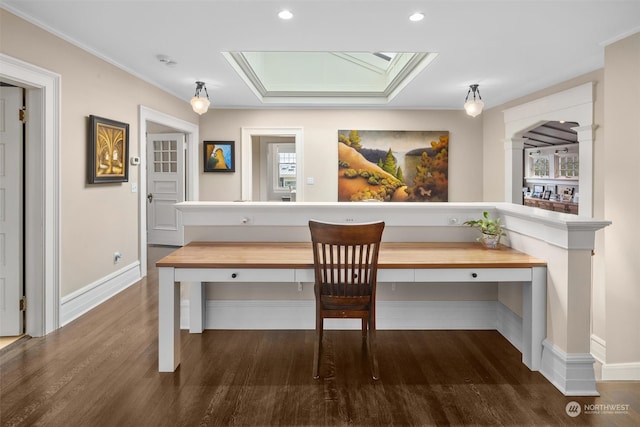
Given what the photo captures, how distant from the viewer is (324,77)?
6.12m

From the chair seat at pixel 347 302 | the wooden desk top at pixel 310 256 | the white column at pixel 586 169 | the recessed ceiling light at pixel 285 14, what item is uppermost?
the recessed ceiling light at pixel 285 14

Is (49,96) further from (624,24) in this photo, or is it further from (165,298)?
(624,24)

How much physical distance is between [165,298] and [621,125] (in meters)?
3.46

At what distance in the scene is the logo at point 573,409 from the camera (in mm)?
1970

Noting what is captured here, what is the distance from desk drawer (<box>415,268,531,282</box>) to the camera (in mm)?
2369

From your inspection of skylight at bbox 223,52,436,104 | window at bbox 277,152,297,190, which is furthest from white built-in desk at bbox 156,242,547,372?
window at bbox 277,152,297,190

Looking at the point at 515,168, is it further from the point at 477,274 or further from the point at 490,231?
the point at 477,274

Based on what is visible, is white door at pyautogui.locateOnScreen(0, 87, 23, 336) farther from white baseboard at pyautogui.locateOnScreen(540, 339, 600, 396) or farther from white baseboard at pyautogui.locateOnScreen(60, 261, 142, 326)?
white baseboard at pyautogui.locateOnScreen(540, 339, 600, 396)

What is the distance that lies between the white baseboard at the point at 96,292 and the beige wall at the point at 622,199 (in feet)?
14.1

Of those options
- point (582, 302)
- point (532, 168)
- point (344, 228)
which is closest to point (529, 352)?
point (582, 302)

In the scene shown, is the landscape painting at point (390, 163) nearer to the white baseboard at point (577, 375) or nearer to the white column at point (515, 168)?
the white column at point (515, 168)

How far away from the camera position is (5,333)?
118 inches

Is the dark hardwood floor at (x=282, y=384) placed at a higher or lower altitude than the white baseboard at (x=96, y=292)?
lower

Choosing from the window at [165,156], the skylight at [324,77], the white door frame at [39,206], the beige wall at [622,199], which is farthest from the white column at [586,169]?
the window at [165,156]
